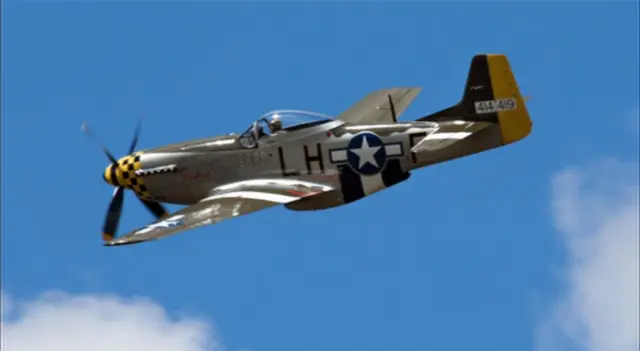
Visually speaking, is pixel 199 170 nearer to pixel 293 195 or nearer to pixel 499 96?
pixel 293 195

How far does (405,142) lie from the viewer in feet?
94.1

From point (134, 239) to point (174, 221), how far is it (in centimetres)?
140

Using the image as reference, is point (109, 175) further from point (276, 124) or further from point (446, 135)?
point (446, 135)

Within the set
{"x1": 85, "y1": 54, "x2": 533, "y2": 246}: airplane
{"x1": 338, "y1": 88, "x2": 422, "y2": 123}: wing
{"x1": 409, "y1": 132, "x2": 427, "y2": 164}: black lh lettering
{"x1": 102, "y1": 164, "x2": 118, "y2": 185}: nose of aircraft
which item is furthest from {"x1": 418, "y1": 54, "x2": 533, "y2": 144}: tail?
{"x1": 102, "y1": 164, "x2": 118, "y2": 185}: nose of aircraft

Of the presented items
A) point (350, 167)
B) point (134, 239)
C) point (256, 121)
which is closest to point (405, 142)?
point (350, 167)

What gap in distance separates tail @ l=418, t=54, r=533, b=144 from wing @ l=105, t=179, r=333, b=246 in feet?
11.1

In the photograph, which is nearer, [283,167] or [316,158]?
[316,158]

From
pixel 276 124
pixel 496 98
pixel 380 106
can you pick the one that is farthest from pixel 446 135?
pixel 380 106

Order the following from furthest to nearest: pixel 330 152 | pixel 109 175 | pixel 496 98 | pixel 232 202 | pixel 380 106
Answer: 1. pixel 380 106
2. pixel 109 175
3. pixel 330 152
4. pixel 232 202
5. pixel 496 98

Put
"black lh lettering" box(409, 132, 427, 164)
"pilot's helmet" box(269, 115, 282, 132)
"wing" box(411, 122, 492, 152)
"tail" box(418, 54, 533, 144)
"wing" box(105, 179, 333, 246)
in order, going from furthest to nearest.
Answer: "pilot's helmet" box(269, 115, 282, 132) < "black lh lettering" box(409, 132, 427, 164) < "tail" box(418, 54, 533, 144) < "wing" box(411, 122, 492, 152) < "wing" box(105, 179, 333, 246)

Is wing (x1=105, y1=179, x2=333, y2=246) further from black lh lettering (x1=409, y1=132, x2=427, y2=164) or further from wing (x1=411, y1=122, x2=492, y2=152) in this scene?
wing (x1=411, y1=122, x2=492, y2=152)

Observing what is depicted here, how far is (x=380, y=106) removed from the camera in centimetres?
3400

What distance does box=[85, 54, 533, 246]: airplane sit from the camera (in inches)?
1119

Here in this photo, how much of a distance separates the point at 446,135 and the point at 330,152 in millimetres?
2437
